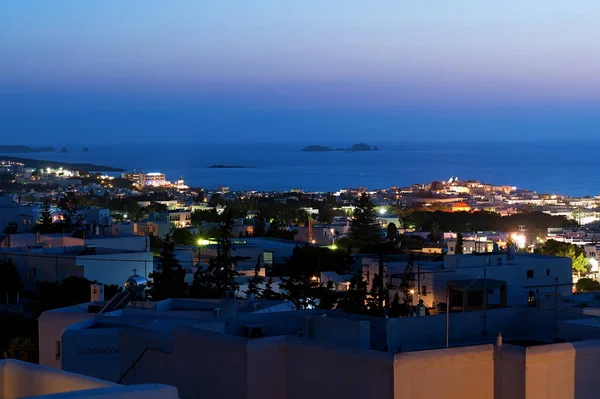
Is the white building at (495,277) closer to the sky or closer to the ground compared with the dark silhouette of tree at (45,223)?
closer to the ground

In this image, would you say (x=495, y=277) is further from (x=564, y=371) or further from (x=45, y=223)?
(x=45, y=223)

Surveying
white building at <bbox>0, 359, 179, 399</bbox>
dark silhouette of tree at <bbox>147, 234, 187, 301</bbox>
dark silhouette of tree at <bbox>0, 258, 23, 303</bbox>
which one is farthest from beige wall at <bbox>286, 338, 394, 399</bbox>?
dark silhouette of tree at <bbox>0, 258, 23, 303</bbox>

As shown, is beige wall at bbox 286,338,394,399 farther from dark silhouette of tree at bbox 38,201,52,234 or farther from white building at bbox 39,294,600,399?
dark silhouette of tree at bbox 38,201,52,234

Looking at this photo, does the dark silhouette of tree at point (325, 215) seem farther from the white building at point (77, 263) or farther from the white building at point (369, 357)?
the white building at point (369, 357)

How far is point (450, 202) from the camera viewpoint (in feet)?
261

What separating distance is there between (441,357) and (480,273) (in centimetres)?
1791

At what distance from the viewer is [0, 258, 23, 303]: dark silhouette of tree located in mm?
24359

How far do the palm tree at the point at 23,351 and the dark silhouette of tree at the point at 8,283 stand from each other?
945 cm

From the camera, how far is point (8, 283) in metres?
24.5

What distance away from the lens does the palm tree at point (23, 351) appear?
569 inches

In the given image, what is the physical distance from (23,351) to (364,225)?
110 ft

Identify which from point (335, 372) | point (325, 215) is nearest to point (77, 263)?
point (335, 372)

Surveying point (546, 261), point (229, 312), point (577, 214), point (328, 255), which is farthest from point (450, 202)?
point (229, 312)

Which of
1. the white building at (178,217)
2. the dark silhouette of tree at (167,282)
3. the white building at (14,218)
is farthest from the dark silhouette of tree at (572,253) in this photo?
the white building at (178,217)
